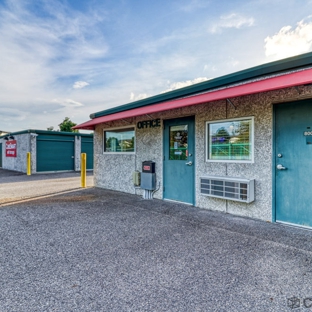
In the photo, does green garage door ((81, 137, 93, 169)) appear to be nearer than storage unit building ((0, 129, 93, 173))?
No

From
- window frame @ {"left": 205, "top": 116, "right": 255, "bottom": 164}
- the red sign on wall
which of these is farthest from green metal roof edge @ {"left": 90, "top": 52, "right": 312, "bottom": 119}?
the red sign on wall

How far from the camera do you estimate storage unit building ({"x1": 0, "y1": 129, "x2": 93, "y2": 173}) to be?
1432 centimetres

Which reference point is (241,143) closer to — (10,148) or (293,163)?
(293,163)

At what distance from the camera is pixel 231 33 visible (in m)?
6.21

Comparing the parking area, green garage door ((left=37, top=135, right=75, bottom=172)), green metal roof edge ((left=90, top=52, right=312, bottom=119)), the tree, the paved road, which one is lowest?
the paved road

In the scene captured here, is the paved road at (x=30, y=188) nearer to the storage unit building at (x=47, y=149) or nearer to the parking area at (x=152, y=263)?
the parking area at (x=152, y=263)

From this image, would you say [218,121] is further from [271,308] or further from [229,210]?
[271,308]

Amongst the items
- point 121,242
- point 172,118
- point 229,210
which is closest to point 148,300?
point 121,242

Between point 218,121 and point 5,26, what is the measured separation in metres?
7.56

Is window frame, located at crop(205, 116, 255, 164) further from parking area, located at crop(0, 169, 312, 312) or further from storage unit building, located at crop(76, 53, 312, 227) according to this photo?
parking area, located at crop(0, 169, 312, 312)

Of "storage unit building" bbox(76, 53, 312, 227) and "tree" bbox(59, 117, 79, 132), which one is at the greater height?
"tree" bbox(59, 117, 79, 132)

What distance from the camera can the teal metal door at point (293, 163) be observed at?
12.7 feet

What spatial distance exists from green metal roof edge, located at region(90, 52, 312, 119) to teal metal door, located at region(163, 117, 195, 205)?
70 centimetres

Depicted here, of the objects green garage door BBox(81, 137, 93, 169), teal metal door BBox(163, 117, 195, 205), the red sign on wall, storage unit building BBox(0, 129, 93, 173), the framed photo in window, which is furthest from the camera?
green garage door BBox(81, 137, 93, 169)
